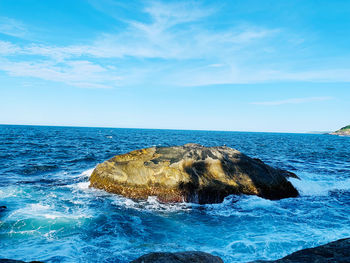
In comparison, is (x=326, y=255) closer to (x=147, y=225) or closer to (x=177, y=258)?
(x=177, y=258)

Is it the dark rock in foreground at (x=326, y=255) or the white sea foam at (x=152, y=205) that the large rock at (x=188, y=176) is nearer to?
the white sea foam at (x=152, y=205)

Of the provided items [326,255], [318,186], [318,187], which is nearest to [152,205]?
[326,255]

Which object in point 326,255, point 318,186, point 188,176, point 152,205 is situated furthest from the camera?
point 318,186

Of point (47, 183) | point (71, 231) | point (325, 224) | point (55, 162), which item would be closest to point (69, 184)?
point (47, 183)

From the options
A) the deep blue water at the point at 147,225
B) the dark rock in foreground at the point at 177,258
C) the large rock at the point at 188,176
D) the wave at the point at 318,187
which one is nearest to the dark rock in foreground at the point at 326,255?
the dark rock in foreground at the point at 177,258

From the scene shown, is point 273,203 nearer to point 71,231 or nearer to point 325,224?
point 325,224

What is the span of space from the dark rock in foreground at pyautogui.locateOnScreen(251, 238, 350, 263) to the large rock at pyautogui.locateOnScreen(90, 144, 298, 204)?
Answer: 7.32m

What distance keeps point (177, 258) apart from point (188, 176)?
24.5ft

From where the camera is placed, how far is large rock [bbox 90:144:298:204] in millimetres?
11078

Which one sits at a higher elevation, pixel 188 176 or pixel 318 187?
pixel 188 176

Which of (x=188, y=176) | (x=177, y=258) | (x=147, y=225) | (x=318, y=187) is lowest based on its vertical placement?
(x=147, y=225)

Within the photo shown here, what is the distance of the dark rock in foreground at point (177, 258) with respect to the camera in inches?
139

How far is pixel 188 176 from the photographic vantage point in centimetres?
1114

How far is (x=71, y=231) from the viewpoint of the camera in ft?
25.0
